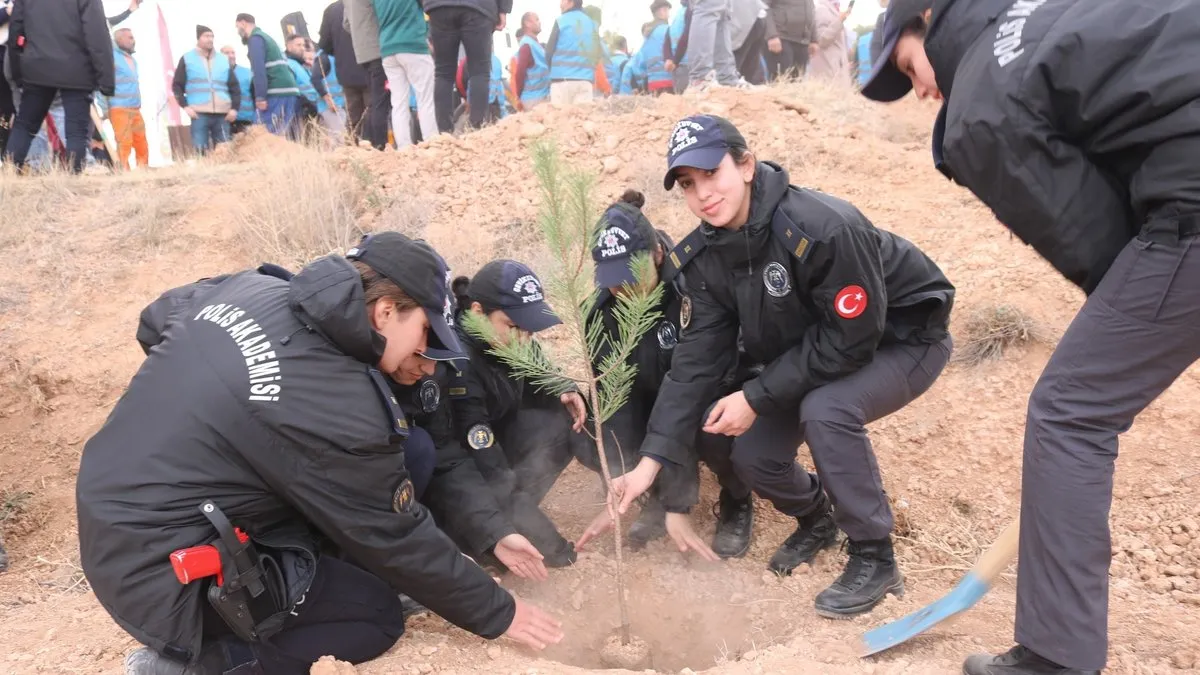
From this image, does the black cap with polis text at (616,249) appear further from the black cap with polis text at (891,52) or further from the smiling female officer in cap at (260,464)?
the black cap with polis text at (891,52)

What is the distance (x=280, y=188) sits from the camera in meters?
5.90

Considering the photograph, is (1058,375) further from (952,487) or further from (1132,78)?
(952,487)

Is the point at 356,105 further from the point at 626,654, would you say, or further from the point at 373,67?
the point at 626,654

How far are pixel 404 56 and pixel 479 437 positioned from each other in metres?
4.32

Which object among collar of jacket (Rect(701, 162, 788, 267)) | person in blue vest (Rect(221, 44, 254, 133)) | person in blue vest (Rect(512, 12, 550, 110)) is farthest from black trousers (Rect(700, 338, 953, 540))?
person in blue vest (Rect(221, 44, 254, 133))

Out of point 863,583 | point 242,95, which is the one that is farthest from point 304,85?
point 863,583

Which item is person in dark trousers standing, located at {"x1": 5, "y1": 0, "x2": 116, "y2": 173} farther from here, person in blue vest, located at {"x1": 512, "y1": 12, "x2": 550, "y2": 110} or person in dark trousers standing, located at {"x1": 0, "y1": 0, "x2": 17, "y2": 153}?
person in blue vest, located at {"x1": 512, "y1": 12, "x2": 550, "y2": 110}

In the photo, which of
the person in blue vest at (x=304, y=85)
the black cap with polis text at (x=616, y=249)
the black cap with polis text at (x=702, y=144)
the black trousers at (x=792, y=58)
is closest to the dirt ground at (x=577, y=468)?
the black cap with polis text at (x=616, y=249)

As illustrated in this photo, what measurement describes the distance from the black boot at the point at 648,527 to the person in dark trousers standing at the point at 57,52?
531cm

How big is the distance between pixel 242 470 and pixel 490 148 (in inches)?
188

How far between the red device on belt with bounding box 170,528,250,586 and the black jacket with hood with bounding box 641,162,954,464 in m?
1.35

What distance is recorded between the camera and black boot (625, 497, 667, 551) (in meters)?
3.48

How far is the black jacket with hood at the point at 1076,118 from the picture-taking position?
1718 millimetres

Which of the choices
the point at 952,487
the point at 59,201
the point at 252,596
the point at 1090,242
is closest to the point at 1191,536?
the point at 952,487
